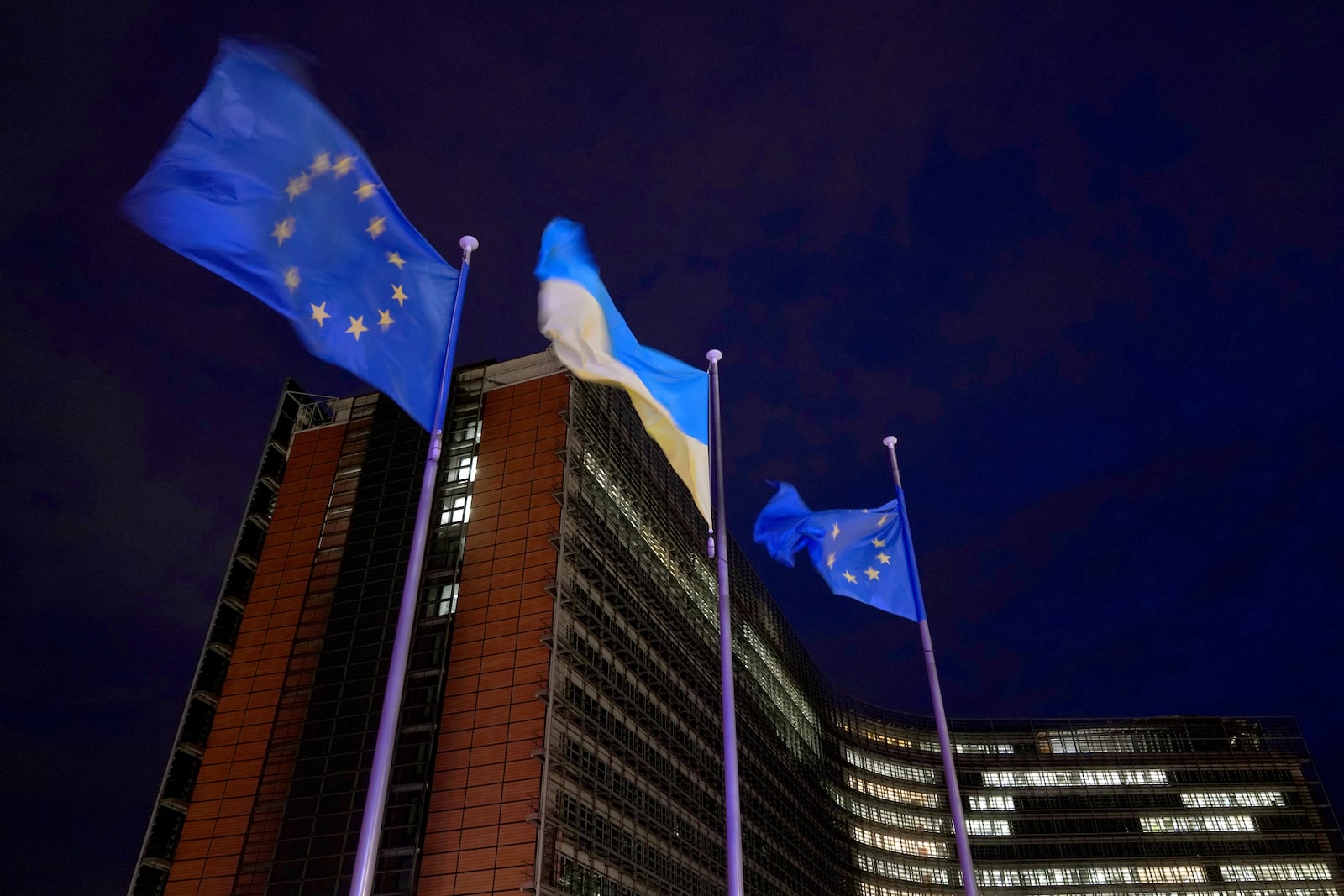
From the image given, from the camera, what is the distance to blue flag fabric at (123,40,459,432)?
58.5 ft

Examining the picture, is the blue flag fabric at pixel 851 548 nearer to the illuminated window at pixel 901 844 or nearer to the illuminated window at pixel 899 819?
Result: the illuminated window at pixel 901 844

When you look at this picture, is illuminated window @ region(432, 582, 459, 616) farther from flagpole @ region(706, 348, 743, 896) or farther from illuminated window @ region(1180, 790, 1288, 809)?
illuminated window @ region(1180, 790, 1288, 809)

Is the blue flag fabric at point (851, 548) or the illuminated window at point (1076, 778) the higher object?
the illuminated window at point (1076, 778)

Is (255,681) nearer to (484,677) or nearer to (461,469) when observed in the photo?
(484,677)

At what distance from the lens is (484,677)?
6053 cm

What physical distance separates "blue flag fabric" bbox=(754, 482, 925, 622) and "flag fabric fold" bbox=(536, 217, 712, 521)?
16.1 feet

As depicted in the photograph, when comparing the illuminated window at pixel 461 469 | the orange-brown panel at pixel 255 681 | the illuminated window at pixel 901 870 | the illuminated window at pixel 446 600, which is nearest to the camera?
the orange-brown panel at pixel 255 681

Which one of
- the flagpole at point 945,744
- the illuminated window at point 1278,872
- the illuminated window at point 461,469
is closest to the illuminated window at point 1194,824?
the illuminated window at point 1278,872

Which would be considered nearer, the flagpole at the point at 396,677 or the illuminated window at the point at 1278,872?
the flagpole at the point at 396,677

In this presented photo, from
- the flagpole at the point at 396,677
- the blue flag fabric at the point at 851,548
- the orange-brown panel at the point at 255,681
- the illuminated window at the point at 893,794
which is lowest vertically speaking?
the flagpole at the point at 396,677

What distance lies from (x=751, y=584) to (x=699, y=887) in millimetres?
42553

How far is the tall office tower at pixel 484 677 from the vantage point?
2259 inches

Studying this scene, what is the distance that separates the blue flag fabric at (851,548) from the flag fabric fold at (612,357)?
490 cm

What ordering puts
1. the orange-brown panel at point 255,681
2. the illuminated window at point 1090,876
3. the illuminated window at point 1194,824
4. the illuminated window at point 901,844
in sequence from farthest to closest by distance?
the illuminated window at point 1194,824 < the illuminated window at point 901,844 < the illuminated window at point 1090,876 < the orange-brown panel at point 255,681
